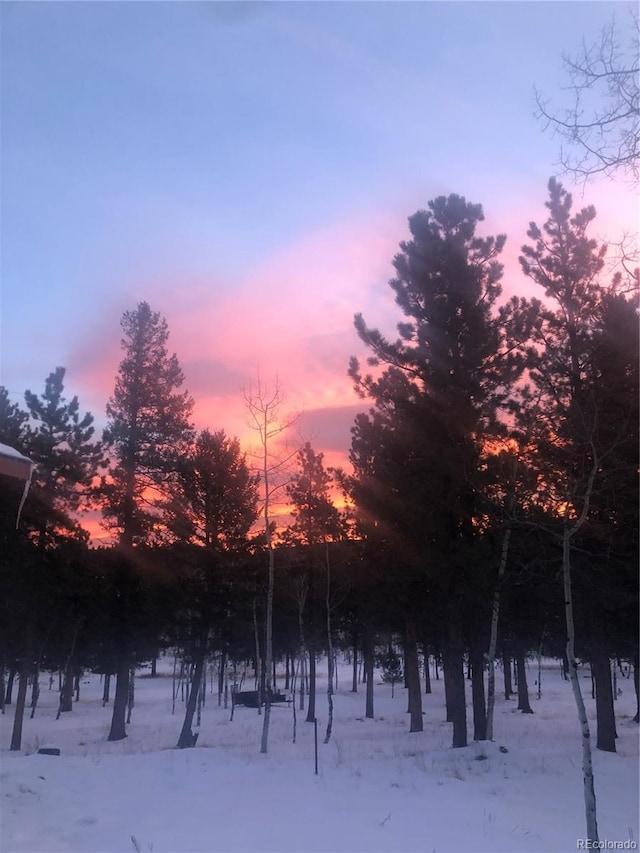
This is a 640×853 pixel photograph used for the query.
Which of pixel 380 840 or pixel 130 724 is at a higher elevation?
pixel 380 840

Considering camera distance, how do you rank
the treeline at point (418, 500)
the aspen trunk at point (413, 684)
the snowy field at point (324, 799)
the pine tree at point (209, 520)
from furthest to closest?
1. the aspen trunk at point (413, 684)
2. the pine tree at point (209, 520)
3. the treeline at point (418, 500)
4. the snowy field at point (324, 799)

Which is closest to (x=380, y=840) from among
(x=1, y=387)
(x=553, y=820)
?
(x=553, y=820)

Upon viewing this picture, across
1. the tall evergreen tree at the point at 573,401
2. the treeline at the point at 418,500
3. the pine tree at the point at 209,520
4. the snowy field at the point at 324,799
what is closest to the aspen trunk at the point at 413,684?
the treeline at the point at 418,500

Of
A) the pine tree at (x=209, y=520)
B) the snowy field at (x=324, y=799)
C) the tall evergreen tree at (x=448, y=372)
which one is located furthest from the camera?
the pine tree at (x=209, y=520)

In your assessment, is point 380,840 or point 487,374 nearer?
point 380,840

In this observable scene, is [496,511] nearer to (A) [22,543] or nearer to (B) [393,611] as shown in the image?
(B) [393,611]

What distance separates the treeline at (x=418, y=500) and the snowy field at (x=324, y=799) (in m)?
2.39

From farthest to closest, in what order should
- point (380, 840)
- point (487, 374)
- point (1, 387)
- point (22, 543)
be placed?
point (1, 387) → point (22, 543) → point (487, 374) → point (380, 840)

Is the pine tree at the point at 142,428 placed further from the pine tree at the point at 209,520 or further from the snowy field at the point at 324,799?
the snowy field at the point at 324,799

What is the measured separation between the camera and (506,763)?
56.1 ft

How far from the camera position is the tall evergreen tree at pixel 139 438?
27750 millimetres

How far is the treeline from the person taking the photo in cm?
1530

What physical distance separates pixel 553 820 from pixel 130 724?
3268cm

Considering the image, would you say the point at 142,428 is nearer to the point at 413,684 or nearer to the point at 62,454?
the point at 62,454
